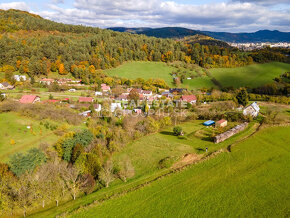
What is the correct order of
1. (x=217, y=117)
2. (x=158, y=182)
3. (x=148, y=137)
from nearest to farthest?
(x=158, y=182) → (x=148, y=137) → (x=217, y=117)

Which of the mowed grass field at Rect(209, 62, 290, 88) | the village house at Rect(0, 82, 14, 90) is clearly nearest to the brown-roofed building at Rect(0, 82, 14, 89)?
the village house at Rect(0, 82, 14, 90)

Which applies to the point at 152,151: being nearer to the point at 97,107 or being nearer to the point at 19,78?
the point at 97,107

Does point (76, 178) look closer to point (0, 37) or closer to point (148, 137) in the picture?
point (148, 137)

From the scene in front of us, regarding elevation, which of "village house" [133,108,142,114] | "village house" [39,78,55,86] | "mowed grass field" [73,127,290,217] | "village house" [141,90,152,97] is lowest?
"village house" [141,90,152,97]

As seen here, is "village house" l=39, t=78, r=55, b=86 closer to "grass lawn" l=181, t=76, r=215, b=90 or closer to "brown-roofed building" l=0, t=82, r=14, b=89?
"brown-roofed building" l=0, t=82, r=14, b=89

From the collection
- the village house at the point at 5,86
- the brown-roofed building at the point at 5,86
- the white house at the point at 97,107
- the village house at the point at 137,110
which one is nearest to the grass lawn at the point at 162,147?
the village house at the point at 137,110

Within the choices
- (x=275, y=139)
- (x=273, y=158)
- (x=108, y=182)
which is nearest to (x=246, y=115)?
(x=275, y=139)
